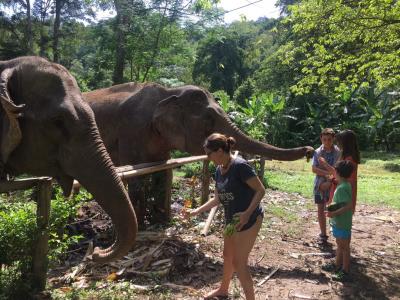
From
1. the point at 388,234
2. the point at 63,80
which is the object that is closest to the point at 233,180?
the point at 63,80

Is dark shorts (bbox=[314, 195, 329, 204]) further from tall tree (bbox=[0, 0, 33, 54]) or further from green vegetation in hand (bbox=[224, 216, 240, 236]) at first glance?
tall tree (bbox=[0, 0, 33, 54])

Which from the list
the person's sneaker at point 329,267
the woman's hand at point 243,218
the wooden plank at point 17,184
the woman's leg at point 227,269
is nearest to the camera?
the wooden plank at point 17,184

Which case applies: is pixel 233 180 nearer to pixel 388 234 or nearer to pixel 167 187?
pixel 167 187

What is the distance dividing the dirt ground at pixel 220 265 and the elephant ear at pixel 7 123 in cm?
182

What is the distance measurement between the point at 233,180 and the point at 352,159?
2432 millimetres

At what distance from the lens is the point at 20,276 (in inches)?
159

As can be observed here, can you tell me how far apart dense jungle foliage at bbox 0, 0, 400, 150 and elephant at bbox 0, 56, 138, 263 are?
5782 millimetres

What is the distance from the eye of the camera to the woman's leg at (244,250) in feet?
13.3

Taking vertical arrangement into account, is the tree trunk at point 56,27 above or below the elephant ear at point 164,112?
above

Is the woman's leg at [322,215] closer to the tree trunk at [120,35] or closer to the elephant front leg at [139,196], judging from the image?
the elephant front leg at [139,196]

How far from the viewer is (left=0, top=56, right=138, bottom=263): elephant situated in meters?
3.23

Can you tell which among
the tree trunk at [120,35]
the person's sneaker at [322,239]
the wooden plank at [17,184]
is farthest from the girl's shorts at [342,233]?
the tree trunk at [120,35]

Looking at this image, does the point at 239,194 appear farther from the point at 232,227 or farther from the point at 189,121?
the point at 189,121

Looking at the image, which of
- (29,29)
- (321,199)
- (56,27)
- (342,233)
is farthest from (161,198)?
(56,27)
